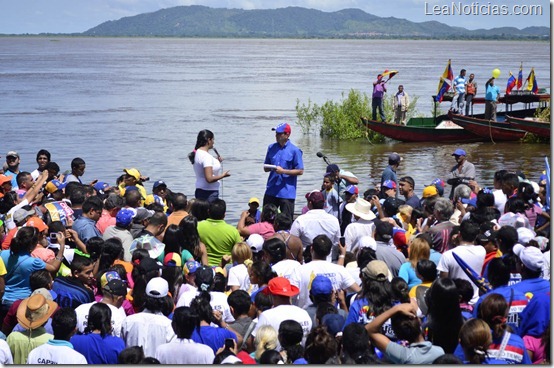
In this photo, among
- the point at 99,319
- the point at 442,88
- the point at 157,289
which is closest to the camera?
the point at 99,319

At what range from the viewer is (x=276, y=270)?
7625 mm

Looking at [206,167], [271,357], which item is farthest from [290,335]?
[206,167]

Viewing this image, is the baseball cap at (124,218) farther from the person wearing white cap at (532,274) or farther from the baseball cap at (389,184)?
the person wearing white cap at (532,274)

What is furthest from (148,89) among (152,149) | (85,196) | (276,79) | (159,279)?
(159,279)

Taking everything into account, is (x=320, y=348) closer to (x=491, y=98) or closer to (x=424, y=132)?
(x=491, y=98)

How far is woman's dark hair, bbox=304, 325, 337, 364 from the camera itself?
566 centimetres

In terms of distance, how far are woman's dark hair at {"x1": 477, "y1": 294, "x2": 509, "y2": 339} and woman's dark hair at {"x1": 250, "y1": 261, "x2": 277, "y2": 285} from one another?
6.82 feet

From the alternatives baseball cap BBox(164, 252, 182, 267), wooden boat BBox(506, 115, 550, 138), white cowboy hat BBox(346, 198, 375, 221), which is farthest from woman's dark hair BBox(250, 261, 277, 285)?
wooden boat BBox(506, 115, 550, 138)

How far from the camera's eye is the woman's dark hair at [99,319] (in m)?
6.18

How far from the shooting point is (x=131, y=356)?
18.7 feet

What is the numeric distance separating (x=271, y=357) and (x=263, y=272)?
169 centimetres

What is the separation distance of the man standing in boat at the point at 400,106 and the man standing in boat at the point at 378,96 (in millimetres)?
464

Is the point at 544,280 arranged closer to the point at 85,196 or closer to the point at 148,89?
the point at 85,196

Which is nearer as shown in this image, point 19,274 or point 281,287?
point 281,287
